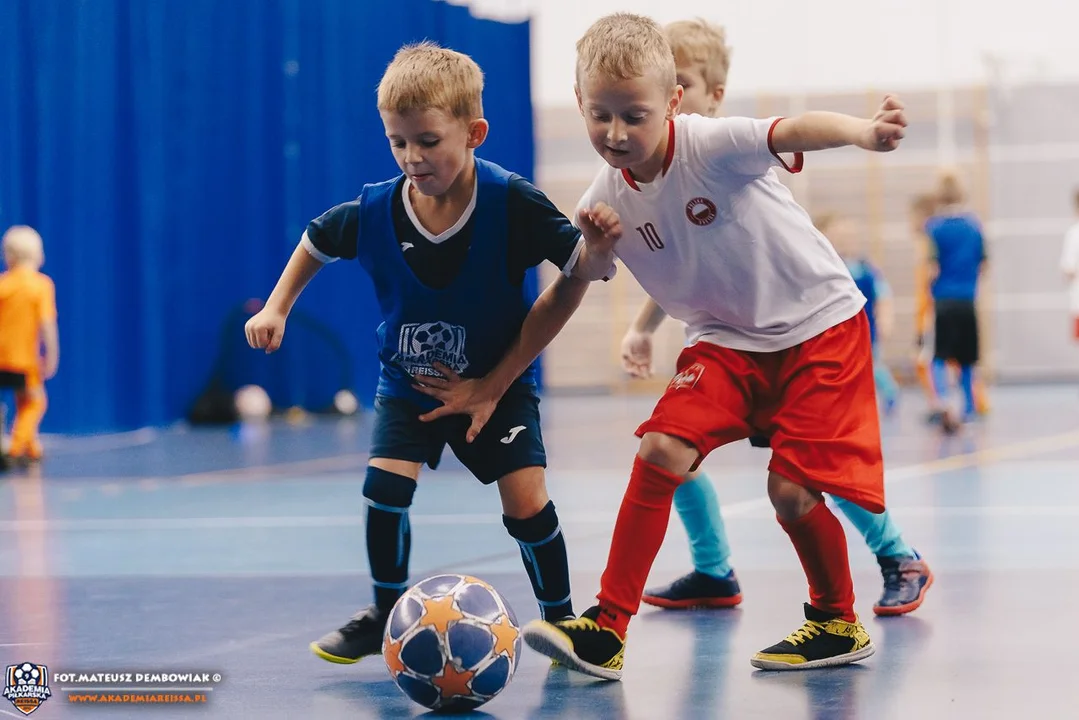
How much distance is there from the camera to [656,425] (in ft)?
9.93

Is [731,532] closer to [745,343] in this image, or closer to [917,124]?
[745,343]

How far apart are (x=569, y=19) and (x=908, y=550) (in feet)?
43.2

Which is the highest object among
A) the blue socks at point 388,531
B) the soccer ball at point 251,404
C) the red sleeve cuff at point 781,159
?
the red sleeve cuff at point 781,159

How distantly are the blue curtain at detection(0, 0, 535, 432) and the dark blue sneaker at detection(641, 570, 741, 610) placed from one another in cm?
835

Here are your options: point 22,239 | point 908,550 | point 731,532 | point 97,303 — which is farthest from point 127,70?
point 908,550

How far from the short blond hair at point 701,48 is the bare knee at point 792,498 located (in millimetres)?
1190

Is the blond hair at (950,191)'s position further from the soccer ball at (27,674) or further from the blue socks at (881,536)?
the soccer ball at (27,674)

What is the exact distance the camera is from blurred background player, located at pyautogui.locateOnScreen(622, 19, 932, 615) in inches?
143

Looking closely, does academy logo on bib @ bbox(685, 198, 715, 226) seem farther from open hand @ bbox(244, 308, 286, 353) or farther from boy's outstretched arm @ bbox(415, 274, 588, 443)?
open hand @ bbox(244, 308, 286, 353)

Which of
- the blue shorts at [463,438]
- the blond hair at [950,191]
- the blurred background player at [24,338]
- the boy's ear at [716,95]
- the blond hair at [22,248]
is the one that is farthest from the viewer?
the blond hair at [950,191]

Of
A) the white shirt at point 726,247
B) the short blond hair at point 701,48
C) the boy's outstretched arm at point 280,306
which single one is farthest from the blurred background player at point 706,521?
the boy's outstretched arm at point 280,306

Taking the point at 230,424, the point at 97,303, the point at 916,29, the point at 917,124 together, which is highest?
the point at 916,29

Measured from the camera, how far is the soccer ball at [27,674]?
2.87 metres

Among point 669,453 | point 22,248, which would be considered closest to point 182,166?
point 22,248
